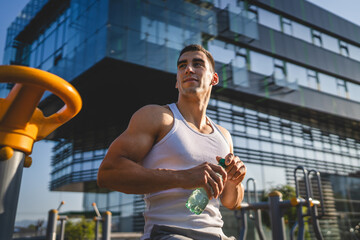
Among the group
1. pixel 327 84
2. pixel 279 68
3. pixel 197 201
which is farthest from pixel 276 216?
pixel 327 84

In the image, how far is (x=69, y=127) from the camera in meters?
14.2

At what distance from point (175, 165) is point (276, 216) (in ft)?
12.6

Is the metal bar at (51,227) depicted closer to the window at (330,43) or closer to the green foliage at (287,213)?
the green foliage at (287,213)

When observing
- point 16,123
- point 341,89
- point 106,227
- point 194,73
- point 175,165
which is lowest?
point 106,227

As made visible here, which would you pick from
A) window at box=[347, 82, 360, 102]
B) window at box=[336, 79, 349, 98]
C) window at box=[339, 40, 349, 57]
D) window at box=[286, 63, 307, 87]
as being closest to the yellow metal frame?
window at box=[286, 63, 307, 87]

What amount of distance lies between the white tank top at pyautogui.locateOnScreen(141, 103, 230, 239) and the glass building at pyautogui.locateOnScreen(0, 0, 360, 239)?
8.25m

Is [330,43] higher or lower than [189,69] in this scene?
higher

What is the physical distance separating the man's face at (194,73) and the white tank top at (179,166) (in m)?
0.22

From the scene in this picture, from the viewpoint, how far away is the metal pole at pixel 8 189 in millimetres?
1021

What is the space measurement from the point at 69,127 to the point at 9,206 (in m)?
13.9

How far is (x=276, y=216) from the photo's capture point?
466cm

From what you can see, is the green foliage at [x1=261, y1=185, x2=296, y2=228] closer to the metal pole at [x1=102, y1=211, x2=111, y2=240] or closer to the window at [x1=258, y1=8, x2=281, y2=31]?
the metal pole at [x1=102, y1=211, x2=111, y2=240]

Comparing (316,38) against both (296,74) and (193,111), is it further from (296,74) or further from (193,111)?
(193,111)

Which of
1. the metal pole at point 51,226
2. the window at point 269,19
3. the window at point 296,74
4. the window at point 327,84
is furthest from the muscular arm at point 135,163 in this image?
the window at point 327,84
